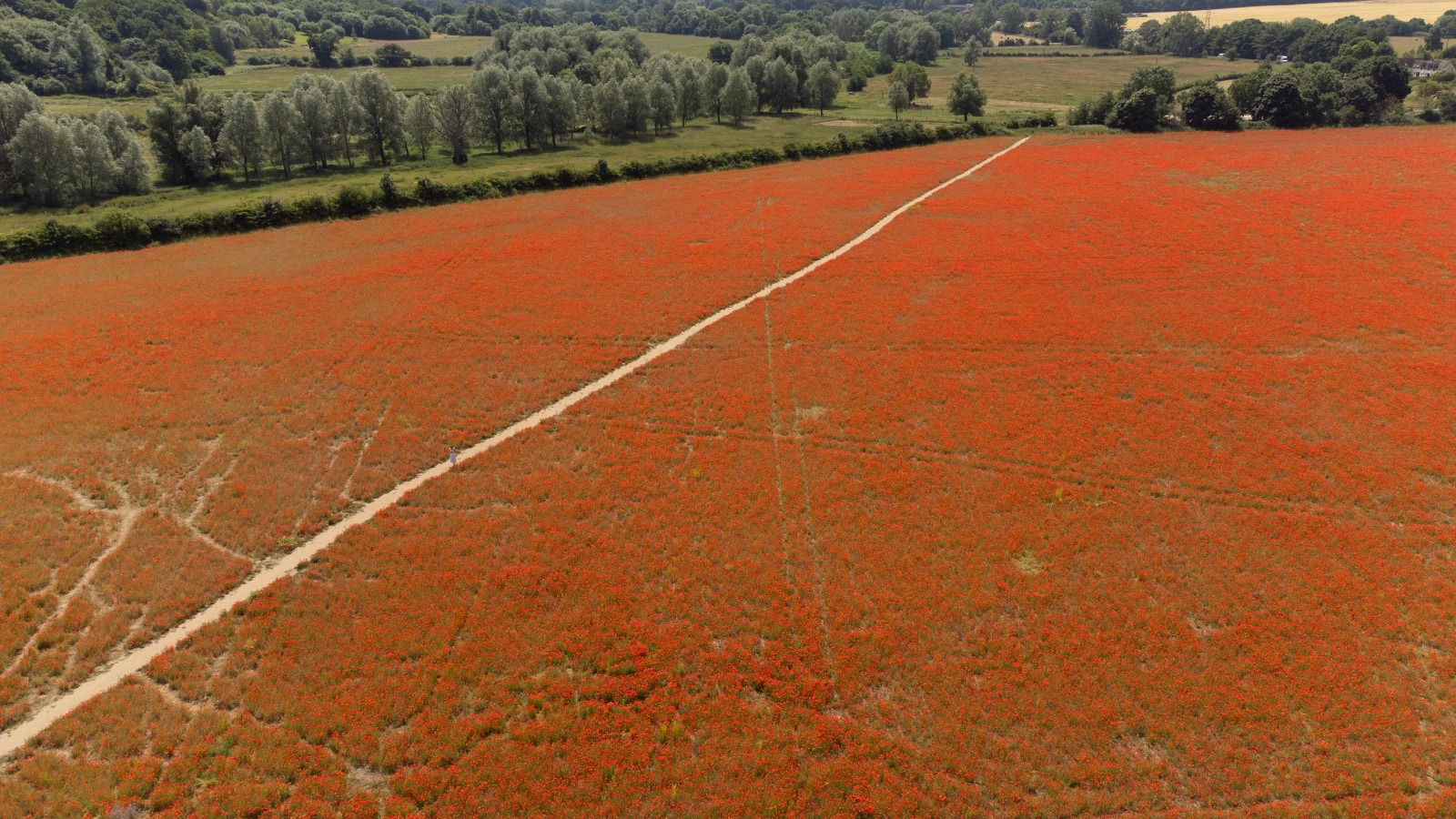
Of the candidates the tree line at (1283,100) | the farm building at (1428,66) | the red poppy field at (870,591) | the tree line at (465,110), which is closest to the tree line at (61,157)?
the tree line at (465,110)

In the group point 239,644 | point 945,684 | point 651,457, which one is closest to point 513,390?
point 651,457

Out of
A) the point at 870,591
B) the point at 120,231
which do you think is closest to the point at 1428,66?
the point at 870,591

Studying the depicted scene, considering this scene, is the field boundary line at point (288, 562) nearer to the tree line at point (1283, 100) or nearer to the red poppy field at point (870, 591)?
the red poppy field at point (870, 591)

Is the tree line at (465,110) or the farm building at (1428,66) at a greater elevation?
the farm building at (1428,66)

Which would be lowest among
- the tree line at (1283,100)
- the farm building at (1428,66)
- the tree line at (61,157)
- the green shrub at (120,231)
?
the green shrub at (120,231)

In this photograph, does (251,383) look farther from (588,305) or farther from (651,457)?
(651,457)

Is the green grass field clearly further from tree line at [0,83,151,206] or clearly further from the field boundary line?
the field boundary line
